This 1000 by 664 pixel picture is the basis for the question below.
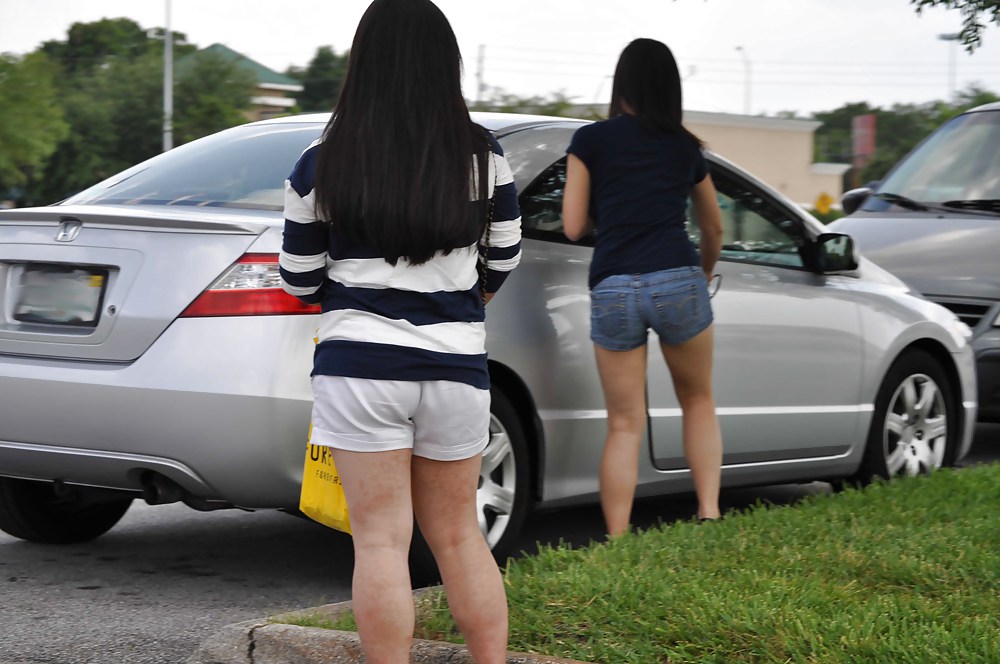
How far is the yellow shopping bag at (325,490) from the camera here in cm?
363

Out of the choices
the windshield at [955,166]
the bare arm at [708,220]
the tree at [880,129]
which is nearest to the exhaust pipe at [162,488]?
the bare arm at [708,220]

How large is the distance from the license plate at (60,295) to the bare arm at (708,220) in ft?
6.83

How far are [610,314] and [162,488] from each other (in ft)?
5.12

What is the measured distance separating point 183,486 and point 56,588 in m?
0.79

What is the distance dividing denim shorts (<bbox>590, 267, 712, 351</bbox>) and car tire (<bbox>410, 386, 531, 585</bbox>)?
42 cm

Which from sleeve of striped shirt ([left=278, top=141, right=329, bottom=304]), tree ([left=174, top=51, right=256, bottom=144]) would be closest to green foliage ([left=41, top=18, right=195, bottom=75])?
tree ([left=174, top=51, right=256, bottom=144])

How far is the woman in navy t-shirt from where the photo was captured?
497 cm

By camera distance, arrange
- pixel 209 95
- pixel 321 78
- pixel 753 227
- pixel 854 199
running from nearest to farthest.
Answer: pixel 753 227
pixel 854 199
pixel 209 95
pixel 321 78

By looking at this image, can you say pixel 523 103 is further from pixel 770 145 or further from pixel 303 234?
pixel 303 234

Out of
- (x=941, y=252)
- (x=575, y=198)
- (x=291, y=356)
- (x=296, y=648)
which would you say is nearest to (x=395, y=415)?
(x=296, y=648)

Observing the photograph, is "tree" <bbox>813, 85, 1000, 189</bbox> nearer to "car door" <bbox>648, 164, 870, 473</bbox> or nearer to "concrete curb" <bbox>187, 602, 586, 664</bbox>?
"car door" <bbox>648, 164, 870, 473</bbox>

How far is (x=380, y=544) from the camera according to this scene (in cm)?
318

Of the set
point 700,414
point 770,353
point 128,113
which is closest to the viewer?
point 700,414

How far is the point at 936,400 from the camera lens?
672 centimetres
